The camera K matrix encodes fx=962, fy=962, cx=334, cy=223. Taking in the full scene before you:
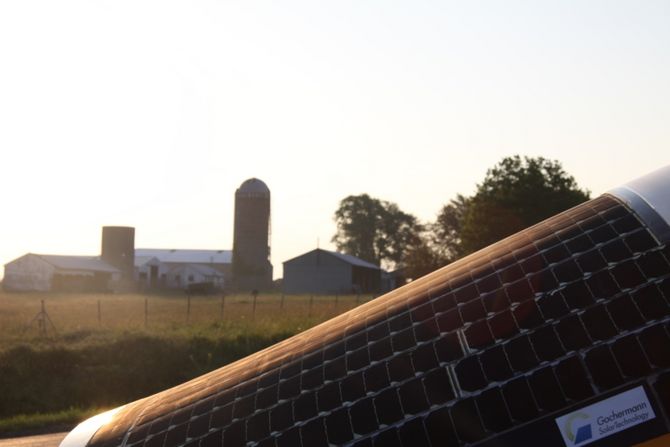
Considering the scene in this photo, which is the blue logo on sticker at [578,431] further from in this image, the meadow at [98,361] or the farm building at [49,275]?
the farm building at [49,275]

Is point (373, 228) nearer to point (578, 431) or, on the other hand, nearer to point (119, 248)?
point (119, 248)

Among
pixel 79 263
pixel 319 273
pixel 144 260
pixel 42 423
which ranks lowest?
pixel 42 423

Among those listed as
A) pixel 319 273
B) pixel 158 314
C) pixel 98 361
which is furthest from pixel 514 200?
pixel 319 273

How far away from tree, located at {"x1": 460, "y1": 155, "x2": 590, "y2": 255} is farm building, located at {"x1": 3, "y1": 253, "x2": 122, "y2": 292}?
45.9 metres

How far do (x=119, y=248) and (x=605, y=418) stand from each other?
9799cm

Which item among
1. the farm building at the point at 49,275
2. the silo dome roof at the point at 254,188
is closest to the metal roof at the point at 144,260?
the farm building at the point at 49,275

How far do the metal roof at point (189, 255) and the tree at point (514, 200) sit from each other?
66.2 meters

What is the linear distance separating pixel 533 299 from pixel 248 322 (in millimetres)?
25798

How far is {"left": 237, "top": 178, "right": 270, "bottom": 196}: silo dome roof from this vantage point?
298ft

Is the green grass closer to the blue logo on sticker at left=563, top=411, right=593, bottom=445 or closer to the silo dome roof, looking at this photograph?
the blue logo on sticker at left=563, top=411, right=593, bottom=445

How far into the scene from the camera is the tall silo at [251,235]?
295ft

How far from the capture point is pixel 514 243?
4.73m

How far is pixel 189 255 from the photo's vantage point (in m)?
121

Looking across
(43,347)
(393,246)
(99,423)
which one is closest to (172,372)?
(43,347)
